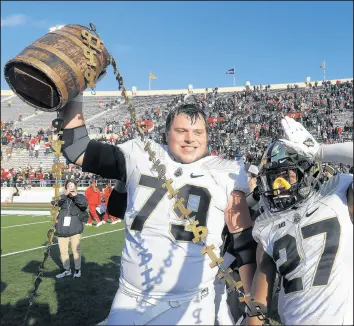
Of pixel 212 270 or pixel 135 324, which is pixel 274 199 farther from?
pixel 135 324

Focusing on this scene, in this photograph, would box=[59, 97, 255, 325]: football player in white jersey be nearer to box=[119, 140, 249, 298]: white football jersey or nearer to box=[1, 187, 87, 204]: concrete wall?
box=[119, 140, 249, 298]: white football jersey

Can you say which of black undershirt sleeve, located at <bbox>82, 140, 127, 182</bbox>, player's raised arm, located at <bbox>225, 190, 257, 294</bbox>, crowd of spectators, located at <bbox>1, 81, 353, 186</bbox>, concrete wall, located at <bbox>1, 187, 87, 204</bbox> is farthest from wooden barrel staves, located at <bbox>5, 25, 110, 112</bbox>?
concrete wall, located at <bbox>1, 187, 87, 204</bbox>

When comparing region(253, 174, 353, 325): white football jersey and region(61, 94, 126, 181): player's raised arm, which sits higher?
region(61, 94, 126, 181): player's raised arm

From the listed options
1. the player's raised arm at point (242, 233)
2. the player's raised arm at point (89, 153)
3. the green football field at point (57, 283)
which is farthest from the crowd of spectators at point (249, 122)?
the player's raised arm at point (89, 153)

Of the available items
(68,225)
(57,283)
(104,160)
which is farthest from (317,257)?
(68,225)

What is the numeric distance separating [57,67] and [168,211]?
914 millimetres

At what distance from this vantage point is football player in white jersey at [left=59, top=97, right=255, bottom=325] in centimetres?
211

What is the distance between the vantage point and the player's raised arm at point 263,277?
2.36m

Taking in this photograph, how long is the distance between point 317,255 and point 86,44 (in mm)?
1591

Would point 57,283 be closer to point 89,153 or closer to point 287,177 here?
point 89,153

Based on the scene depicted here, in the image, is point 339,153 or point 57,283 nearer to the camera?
point 339,153

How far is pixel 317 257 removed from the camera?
2.05 m

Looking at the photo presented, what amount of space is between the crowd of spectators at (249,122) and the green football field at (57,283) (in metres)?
11.7

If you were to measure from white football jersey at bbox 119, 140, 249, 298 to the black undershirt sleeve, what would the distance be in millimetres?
40
